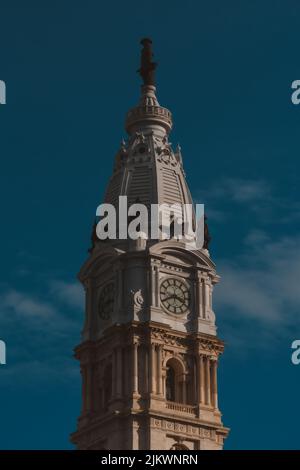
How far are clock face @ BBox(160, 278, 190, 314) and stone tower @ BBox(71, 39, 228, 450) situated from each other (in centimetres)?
8

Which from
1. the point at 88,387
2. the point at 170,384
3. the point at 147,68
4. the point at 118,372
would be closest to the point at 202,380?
the point at 170,384

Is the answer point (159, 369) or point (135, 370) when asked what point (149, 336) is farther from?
point (135, 370)

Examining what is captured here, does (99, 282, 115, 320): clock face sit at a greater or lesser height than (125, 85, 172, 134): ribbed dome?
lesser

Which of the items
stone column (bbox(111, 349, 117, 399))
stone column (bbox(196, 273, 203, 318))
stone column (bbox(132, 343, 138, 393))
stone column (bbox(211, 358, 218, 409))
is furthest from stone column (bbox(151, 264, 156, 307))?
stone column (bbox(211, 358, 218, 409))

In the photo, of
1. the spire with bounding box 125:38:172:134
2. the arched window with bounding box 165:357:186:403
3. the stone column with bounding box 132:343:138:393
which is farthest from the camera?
the spire with bounding box 125:38:172:134

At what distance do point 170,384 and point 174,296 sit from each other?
7354 millimetres

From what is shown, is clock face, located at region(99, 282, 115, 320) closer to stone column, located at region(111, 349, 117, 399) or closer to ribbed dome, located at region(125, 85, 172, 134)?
stone column, located at region(111, 349, 117, 399)

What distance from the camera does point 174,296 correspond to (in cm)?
11644

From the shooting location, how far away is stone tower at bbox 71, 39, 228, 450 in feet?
363
